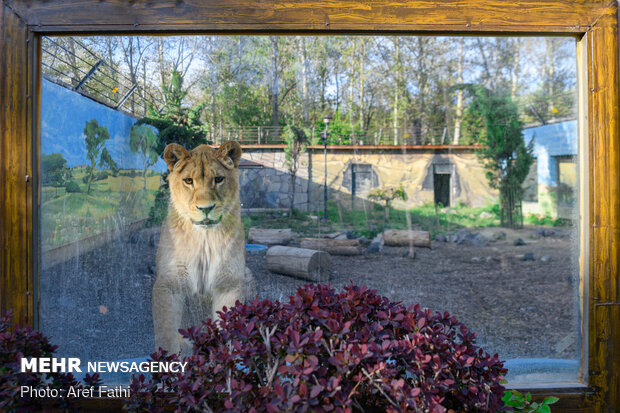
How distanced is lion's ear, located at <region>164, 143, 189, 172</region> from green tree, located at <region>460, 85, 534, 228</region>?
234 cm

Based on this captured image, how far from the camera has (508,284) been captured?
140 inches

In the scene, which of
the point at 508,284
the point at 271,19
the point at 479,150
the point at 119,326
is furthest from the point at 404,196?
the point at 119,326

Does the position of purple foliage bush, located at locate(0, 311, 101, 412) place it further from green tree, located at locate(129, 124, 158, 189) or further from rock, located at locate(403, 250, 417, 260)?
rock, located at locate(403, 250, 417, 260)

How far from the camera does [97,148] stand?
3326 mm

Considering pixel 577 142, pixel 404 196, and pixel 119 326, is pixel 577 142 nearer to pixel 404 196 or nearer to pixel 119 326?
pixel 404 196

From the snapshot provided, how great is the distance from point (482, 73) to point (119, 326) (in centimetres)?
349

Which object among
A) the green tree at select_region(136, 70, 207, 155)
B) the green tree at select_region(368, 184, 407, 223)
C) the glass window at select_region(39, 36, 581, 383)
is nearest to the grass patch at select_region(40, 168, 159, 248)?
the glass window at select_region(39, 36, 581, 383)

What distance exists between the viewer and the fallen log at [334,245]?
11.5 feet

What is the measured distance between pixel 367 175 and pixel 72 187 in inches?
89.5

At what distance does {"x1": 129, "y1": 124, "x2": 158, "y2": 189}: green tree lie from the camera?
3353 mm

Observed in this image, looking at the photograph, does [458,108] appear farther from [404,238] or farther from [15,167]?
[15,167]

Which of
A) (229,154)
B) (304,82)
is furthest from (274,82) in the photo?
(229,154)

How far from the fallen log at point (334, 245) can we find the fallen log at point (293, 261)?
0.17ft

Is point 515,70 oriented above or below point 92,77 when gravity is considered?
above
